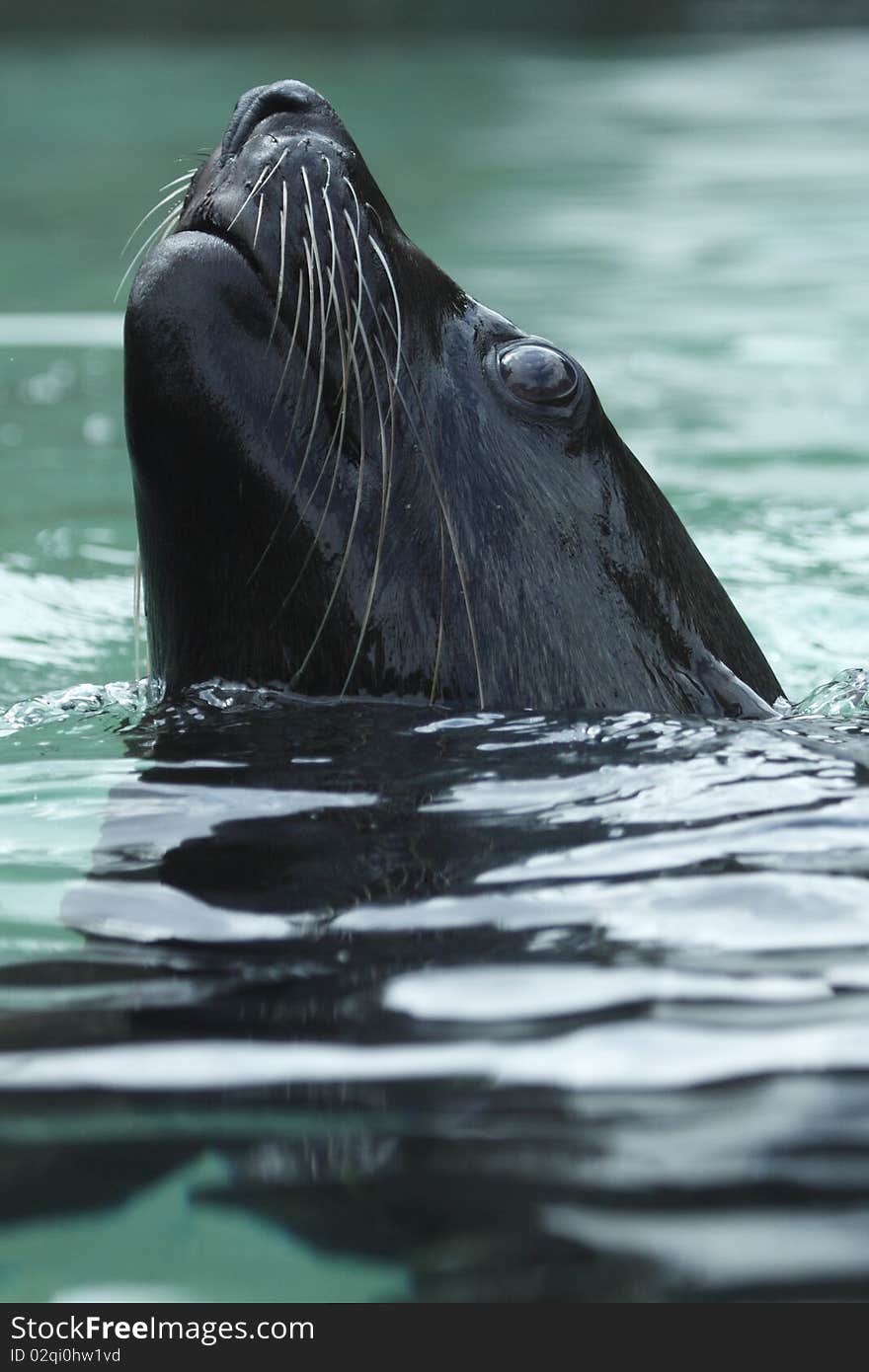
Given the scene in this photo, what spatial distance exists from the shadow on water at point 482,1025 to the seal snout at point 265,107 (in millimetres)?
989

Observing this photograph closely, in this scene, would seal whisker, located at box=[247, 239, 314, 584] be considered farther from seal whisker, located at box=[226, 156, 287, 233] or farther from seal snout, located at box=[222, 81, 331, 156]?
seal snout, located at box=[222, 81, 331, 156]

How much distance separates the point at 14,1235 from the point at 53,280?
9.44 meters

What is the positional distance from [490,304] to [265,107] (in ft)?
23.0

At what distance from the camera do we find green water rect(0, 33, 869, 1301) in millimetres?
2111

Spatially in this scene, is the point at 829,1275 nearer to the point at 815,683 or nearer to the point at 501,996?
the point at 501,996

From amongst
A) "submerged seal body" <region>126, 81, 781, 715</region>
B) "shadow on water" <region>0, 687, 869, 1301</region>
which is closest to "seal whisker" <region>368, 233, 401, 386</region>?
"submerged seal body" <region>126, 81, 781, 715</region>

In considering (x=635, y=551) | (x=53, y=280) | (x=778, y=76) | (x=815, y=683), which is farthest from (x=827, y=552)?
(x=778, y=76)

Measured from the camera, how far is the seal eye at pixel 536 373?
3.20 metres

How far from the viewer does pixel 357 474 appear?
10.0ft

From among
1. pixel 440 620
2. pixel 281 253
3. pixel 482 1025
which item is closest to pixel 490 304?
pixel 440 620

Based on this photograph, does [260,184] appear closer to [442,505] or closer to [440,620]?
[442,505]

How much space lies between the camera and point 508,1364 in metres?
1.68

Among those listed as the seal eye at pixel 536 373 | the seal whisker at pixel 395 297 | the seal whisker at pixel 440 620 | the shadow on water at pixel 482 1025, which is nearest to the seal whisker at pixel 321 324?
the seal whisker at pixel 395 297

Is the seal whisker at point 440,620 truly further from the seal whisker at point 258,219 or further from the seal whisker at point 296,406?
the seal whisker at point 258,219
